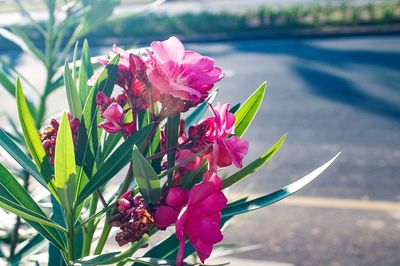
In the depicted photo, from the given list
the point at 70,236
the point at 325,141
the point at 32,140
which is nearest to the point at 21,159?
the point at 32,140

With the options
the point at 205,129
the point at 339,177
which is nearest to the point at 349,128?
the point at 339,177

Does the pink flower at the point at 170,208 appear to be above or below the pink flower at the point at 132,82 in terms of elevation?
below

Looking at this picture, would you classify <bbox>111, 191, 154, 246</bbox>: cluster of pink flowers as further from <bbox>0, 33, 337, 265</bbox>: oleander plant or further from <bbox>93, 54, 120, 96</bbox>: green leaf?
<bbox>93, 54, 120, 96</bbox>: green leaf

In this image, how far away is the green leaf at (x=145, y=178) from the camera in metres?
0.80

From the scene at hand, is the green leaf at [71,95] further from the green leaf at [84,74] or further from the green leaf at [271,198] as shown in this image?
the green leaf at [271,198]

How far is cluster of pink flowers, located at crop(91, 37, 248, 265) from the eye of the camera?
82cm

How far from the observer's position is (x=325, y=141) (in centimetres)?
593

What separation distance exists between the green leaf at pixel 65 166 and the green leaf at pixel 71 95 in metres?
0.11

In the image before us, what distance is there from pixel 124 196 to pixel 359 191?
411 centimetres

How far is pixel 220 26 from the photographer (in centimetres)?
1186

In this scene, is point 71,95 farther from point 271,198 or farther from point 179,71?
point 271,198

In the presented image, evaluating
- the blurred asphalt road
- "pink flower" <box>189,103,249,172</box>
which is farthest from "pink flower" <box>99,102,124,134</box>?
the blurred asphalt road

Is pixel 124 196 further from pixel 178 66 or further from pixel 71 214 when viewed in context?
pixel 178 66

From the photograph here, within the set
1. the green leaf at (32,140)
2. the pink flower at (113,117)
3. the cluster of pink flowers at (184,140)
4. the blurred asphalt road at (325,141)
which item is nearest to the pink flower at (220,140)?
the cluster of pink flowers at (184,140)
